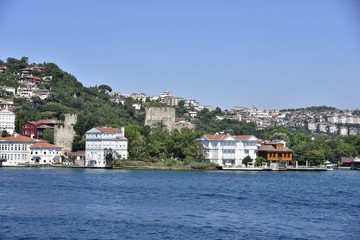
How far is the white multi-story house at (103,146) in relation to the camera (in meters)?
59.4

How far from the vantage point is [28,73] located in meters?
104

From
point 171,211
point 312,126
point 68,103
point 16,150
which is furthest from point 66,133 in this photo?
point 312,126

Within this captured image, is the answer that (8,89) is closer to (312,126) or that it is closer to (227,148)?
(227,148)

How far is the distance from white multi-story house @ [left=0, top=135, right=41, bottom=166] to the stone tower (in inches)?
102

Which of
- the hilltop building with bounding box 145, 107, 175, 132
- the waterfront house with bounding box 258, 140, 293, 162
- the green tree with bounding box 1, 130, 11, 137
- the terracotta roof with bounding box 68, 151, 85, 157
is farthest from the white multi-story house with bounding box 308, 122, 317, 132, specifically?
→ the terracotta roof with bounding box 68, 151, 85, 157

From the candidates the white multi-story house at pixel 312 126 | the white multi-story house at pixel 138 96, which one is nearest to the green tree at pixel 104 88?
the white multi-story house at pixel 138 96

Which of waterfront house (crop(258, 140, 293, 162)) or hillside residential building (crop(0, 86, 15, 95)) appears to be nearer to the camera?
waterfront house (crop(258, 140, 293, 162))

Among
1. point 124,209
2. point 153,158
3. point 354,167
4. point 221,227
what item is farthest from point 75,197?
point 354,167

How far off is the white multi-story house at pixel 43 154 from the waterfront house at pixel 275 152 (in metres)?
18.6

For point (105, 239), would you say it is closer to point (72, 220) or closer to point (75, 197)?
point (72, 220)

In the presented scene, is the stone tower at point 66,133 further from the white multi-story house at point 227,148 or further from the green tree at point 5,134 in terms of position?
the white multi-story house at point 227,148

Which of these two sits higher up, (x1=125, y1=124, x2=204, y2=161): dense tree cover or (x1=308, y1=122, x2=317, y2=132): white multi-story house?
(x1=308, y1=122, x2=317, y2=132): white multi-story house

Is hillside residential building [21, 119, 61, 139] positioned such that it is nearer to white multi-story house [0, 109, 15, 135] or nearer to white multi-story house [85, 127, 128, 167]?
white multi-story house [0, 109, 15, 135]

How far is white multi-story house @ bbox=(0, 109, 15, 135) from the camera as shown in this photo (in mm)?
71062
